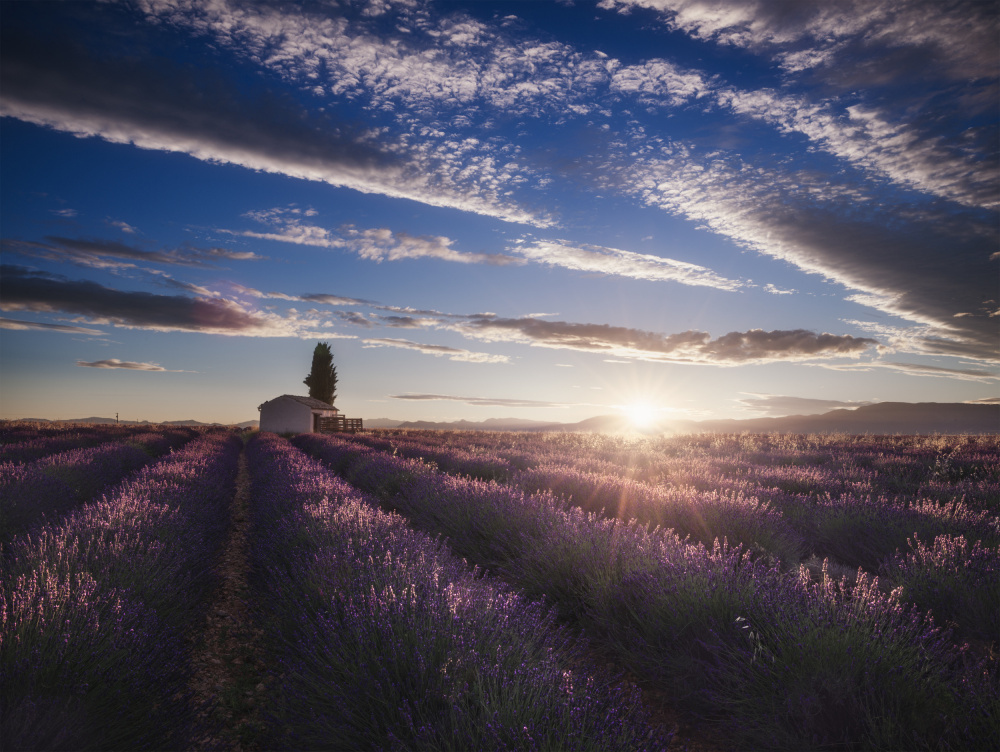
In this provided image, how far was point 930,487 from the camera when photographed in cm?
732

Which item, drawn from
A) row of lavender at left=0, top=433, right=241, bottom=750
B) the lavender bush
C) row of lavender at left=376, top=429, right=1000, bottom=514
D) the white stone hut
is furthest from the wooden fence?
the lavender bush

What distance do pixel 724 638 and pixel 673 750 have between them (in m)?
0.64

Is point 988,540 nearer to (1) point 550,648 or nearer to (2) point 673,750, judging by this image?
(2) point 673,750

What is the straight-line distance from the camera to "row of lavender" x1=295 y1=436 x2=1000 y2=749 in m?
2.05

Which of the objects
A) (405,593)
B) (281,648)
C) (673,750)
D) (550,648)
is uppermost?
(405,593)

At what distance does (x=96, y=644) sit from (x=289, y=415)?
38297 millimetres

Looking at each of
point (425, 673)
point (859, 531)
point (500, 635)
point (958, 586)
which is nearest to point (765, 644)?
point (500, 635)

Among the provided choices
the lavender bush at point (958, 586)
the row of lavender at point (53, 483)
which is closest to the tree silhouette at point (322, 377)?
the row of lavender at point (53, 483)

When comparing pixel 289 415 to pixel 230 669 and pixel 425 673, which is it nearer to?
pixel 230 669

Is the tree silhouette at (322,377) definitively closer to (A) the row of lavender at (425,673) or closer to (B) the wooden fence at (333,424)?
(B) the wooden fence at (333,424)

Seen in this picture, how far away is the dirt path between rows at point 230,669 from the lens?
2395 mm

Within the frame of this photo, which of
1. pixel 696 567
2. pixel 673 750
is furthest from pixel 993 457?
pixel 673 750

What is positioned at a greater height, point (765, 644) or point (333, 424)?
point (765, 644)

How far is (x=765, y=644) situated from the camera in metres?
2.45
